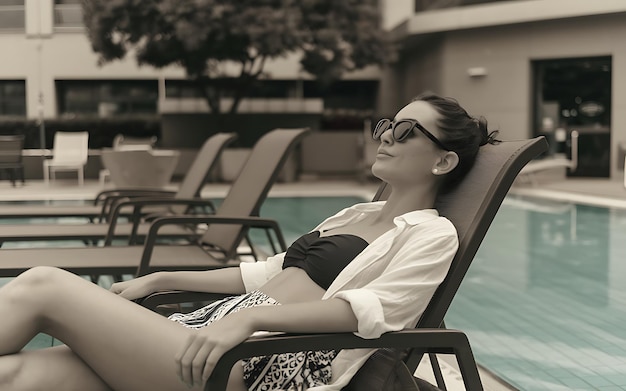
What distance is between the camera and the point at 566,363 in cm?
388

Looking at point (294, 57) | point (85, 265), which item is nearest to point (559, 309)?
point (85, 265)

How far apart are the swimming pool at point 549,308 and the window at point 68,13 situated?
791 inches

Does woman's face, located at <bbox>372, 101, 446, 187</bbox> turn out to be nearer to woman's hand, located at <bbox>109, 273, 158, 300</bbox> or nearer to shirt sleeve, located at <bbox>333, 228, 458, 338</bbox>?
shirt sleeve, located at <bbox>333, 228, 458, 338</bbox>

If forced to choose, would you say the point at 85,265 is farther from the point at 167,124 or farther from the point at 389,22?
the point at 389,22

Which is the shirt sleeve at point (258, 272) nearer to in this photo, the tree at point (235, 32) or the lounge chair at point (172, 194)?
the lounge chair at point (172, 194)

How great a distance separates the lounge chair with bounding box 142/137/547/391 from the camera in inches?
69.8

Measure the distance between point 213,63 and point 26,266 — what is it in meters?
16.0

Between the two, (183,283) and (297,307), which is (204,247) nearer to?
(183,283)

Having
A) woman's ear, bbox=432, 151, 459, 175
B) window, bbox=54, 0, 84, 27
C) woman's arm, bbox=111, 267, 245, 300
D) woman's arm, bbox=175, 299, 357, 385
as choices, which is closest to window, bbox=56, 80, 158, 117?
window, bbox=54, 0, 84, 27

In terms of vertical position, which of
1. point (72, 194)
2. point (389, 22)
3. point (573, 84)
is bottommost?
point (72, 194)

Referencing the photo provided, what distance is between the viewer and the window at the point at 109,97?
27375mm

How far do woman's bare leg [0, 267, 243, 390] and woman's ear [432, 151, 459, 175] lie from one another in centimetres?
78

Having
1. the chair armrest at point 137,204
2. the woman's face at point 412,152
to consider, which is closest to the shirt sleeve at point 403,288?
the woman's face at point 412,152

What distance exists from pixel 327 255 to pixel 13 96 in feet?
87.3
